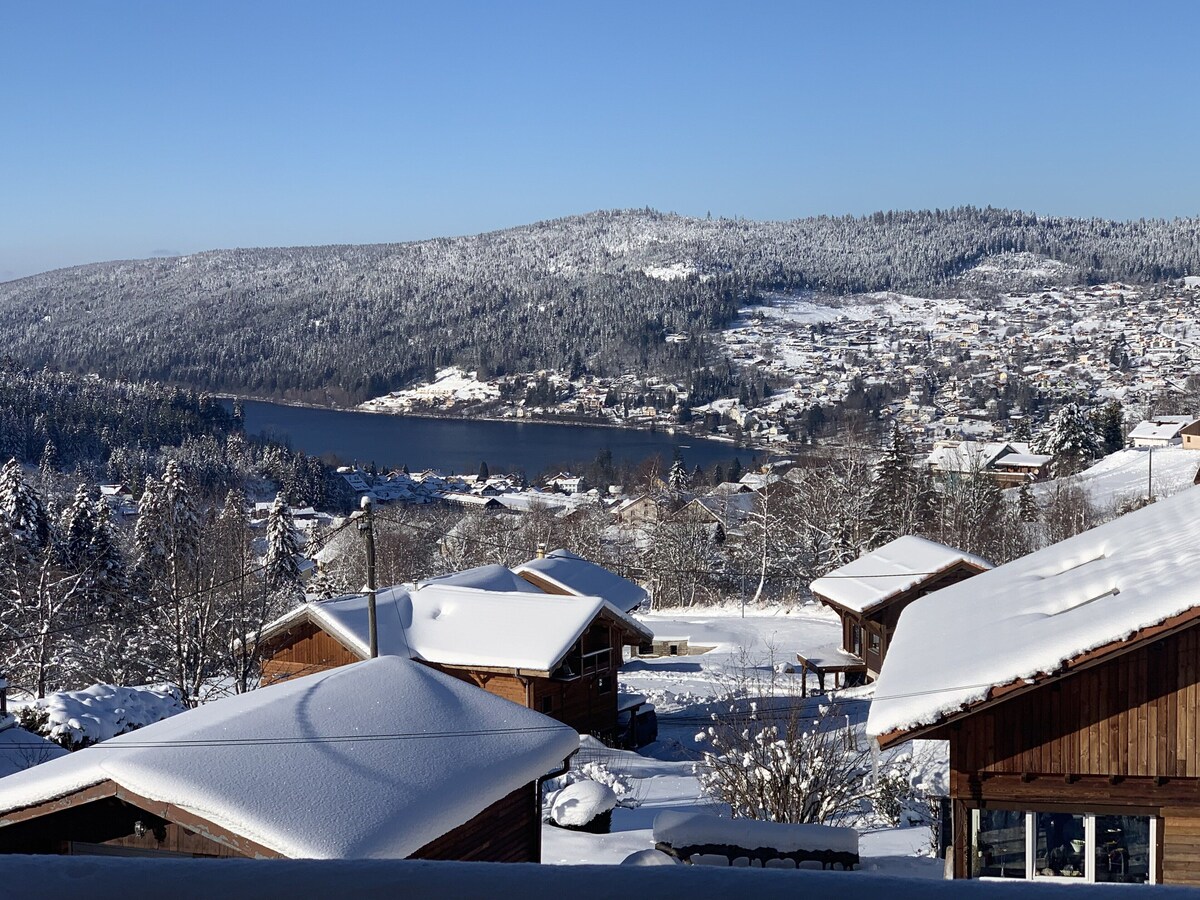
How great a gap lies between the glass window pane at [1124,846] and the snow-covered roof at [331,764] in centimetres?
354

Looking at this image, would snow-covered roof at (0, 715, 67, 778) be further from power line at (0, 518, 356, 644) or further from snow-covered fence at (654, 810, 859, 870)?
snow-covered fence at (654, 810, 859, 870)

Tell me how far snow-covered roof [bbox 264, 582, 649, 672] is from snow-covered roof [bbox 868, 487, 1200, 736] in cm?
859

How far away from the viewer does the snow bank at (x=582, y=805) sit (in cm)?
961

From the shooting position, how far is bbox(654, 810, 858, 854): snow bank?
7074 mm

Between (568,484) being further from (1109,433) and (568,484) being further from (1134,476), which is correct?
(1134,476)

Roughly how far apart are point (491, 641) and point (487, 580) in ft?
13.4

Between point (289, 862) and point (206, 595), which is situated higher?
point (289, 862)

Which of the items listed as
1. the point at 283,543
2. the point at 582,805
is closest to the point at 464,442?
the point at 283,543

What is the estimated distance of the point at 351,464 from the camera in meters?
95.1

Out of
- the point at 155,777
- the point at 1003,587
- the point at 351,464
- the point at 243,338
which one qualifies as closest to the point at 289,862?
the point at 155,777

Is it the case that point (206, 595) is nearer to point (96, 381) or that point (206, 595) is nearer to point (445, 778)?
point (445, 778)

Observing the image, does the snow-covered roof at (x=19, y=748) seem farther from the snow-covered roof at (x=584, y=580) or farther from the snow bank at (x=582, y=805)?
the snow-covered roof at (x=584, y=580)

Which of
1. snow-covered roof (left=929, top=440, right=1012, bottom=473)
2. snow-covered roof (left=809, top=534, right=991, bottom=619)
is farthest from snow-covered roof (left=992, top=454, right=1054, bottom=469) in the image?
snow-covered roof (left=809, top=534, right=991, bottom=619)

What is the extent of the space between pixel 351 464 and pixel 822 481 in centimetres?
6143
